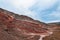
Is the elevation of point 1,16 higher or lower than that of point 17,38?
higher

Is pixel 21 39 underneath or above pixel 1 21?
underneath

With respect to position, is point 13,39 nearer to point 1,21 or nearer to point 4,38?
point 4,38

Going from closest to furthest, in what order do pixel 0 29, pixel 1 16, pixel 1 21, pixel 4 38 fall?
pixel 4 38 < pixel 0 29 < pixel 1 21 < pixel 1 16

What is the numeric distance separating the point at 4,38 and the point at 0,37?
4.09 ft

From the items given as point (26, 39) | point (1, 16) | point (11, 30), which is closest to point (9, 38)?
point (26, 39)

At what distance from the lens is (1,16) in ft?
301

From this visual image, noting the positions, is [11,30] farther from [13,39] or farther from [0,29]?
[13,39]

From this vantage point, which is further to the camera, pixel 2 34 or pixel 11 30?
pixel 11 30

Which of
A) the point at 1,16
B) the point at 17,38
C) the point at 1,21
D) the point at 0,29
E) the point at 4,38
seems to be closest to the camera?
the point at 4,38

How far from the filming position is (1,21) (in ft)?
282

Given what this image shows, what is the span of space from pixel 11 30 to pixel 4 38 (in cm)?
1566

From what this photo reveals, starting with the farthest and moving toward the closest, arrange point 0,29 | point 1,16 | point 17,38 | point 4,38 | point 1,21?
point 1,16 → point 1,21 → point 0,29 → point 17,38 → point 4,38

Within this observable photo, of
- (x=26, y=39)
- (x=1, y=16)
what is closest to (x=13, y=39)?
(x=26, y=39)

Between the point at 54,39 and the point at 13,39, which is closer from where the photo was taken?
the point at 13,39
